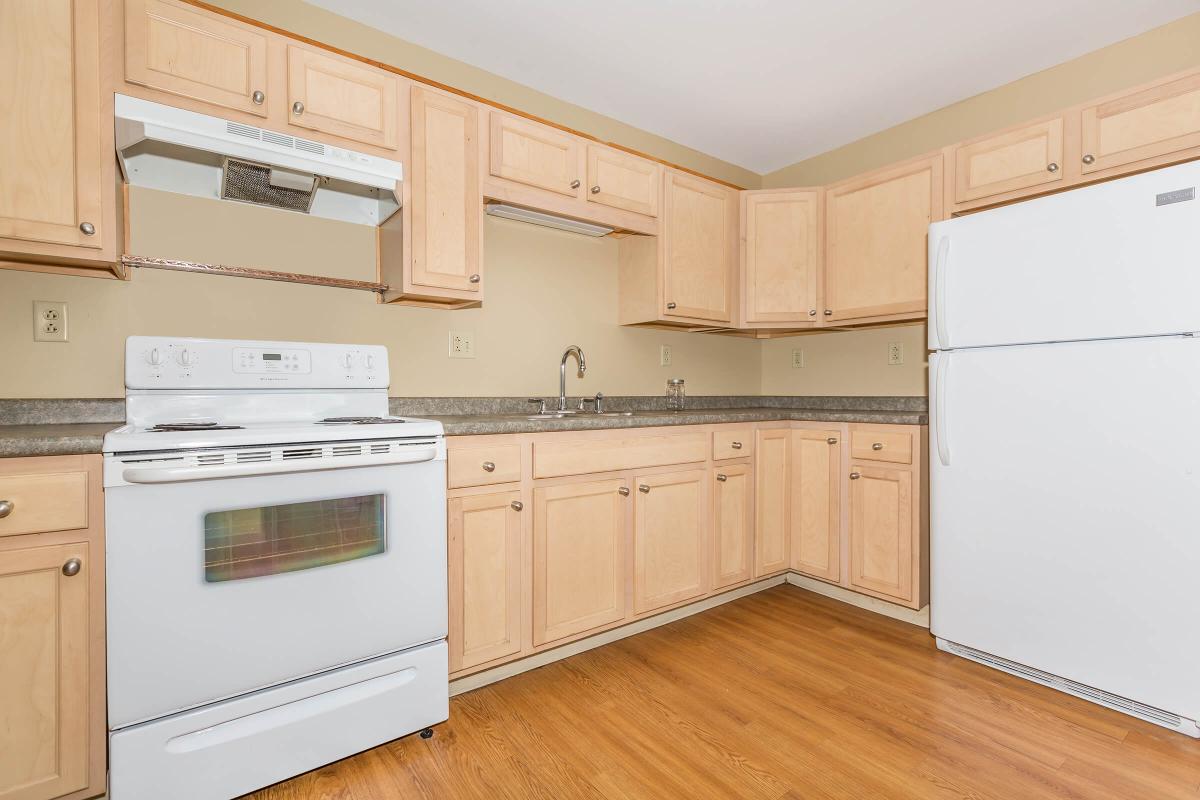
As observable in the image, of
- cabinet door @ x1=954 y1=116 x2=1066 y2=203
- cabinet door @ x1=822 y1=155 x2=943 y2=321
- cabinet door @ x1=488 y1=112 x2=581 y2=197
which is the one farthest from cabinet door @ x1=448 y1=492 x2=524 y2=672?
cabinet door @ x1=954 y1=116 x2=1066 y2=203

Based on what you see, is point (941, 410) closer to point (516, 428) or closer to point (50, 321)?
point (516, 428)

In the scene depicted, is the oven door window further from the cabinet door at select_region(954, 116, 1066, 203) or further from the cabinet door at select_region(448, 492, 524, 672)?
the cabinet door at select_region(954, 116, 1066, 203)

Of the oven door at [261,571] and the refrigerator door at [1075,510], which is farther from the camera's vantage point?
the refrigerator door at [1075,510]

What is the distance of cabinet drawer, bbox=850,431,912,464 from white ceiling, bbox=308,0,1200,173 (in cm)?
166

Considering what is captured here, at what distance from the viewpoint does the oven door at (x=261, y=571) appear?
1356mm

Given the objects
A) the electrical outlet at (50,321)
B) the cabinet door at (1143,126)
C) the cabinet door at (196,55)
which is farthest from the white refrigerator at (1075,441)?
the electrical outlet at (50,321)

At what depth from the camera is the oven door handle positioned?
4.44 feet

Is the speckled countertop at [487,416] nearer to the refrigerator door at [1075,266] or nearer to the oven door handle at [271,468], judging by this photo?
the oven door handle at [271,468]

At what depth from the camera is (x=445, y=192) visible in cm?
213

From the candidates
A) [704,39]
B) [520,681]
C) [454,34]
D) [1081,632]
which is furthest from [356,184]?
[1081,632]

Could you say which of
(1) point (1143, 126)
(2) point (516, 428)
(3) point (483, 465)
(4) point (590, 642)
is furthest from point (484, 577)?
(1) point (1143, 126)

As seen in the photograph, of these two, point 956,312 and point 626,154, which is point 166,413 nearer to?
point 626,154

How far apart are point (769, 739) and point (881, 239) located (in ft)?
7.49

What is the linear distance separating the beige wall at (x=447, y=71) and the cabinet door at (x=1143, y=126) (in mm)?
1851
